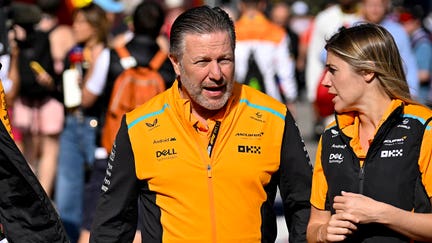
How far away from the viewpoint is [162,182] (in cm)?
532

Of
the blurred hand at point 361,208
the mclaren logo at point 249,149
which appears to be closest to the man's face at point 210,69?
the mclaren logo at point 249,149

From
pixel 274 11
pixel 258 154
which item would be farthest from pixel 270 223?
pixel 274 11

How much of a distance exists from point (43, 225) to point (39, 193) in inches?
5.1

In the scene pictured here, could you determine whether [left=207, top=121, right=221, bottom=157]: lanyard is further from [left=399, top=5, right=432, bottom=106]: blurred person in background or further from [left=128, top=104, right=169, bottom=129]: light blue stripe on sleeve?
[left=399, top=5, right=432, bottom=106]: blurred person in background

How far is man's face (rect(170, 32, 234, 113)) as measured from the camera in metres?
5.29

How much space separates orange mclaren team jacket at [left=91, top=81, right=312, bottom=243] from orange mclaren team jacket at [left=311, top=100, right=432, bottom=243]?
0.37 m

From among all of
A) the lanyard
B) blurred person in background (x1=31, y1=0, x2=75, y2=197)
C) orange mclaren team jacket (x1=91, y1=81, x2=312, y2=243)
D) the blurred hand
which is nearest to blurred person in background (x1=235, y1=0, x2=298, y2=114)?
blurred person in background (x1=31, y1=0, x2=75, y2=197)

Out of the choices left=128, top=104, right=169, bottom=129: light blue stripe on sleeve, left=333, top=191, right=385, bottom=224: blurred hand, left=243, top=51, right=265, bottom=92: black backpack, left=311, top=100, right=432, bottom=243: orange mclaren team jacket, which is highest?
left=128, top=104, right=169, bottom=129: light blue stripe on sleeve

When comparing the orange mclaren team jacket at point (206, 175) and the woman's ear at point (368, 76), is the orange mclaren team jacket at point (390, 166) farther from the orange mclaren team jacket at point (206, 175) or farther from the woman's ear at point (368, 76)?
the orange mclaren team jacket at point (206, 175)

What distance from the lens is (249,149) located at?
17.4ft

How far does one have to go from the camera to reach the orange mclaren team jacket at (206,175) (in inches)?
206

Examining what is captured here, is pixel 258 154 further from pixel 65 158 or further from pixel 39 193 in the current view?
pixel 65 158

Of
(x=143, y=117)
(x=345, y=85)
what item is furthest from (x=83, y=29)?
(x=345, y=85)

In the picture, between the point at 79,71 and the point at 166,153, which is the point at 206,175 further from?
the point at 79,71
